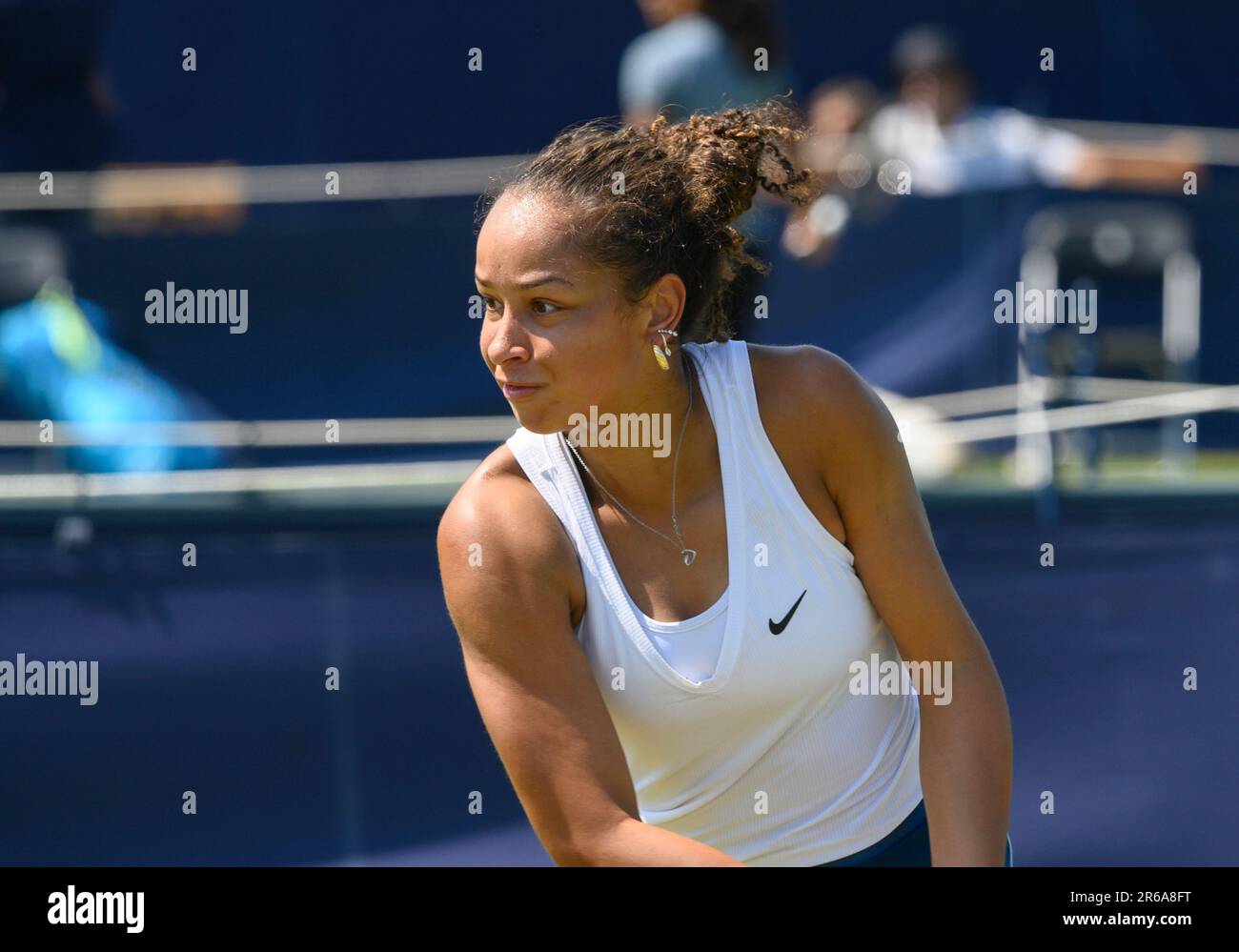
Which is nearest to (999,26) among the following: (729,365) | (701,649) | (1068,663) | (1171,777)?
(1068,663)

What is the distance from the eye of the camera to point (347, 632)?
2.67 m

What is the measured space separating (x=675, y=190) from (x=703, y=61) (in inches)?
52.1

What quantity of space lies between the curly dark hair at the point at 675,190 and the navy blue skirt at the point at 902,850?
0.56m

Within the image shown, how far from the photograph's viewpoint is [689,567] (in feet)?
5.25

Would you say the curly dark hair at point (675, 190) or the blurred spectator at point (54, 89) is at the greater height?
the blurred spectator at point (54, 89)

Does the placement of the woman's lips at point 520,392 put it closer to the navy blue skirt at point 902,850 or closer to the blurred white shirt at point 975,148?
the navy blue skirt at point 902,850

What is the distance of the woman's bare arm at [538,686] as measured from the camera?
1.50 metres

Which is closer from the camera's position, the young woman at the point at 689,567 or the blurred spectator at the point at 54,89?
the young woman at the point at 689,567
